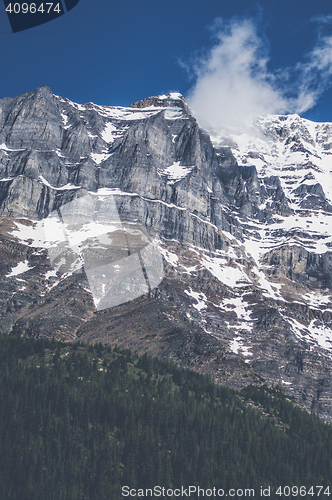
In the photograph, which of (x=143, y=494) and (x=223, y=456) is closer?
(x=143, y=494)

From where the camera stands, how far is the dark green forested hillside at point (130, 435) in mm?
100250

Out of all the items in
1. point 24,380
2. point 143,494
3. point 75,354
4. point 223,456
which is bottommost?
point 143,494

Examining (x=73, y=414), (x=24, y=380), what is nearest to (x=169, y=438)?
(x=73, y=414)

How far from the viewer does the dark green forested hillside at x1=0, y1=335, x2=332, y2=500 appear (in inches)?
3947

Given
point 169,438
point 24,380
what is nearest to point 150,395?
point 169,438

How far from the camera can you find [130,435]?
110625 millimetres

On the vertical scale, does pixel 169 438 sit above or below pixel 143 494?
above

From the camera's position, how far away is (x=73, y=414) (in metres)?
→ 115

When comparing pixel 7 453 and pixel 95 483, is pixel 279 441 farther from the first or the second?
pixel 7 453

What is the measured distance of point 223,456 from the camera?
113500 mm

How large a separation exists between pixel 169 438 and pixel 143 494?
48.7 ft

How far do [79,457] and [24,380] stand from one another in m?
22.1

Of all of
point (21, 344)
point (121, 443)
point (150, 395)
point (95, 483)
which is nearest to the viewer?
point (95, 483)

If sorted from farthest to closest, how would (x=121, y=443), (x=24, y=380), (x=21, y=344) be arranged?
(x=21, y=344)
(x=24, y=380)
(x=121, y=443)
